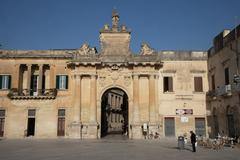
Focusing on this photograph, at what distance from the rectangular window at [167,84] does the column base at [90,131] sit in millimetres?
8327

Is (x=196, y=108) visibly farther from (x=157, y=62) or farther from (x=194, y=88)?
(x=157, y=62)

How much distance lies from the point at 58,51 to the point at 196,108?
16404mm

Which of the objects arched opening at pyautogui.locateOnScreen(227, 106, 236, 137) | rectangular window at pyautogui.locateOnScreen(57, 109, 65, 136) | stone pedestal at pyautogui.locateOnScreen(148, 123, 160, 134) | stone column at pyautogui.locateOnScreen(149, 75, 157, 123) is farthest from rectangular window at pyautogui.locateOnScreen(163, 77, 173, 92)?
rectangular window at pyautogui.locateOnScreen(57, 109, 65, 136)

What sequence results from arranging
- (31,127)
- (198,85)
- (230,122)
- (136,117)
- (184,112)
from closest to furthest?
(230,122), (136,117), (184,112), (198,85), (31,127)

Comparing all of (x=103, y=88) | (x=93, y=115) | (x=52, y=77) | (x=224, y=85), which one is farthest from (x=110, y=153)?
(x=52, y=77)

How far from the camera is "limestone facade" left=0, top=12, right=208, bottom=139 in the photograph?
101ft

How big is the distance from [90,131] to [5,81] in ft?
35.7

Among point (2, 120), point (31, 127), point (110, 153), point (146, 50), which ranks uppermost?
point (146, 50)

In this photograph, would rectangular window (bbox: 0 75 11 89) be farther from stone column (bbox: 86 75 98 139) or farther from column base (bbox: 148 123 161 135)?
column base (bbox: 148 123 161 135)

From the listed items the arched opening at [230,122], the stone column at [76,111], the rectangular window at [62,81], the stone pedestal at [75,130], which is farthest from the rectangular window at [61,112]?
the arched opening at [230,122]

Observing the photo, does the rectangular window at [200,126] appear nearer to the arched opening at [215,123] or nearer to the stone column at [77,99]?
the arched opening at [215,123]

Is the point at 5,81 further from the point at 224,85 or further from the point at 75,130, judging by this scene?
the point at 224,85

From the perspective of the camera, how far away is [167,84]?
31.5 metres

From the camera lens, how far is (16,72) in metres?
31.7
